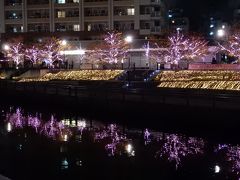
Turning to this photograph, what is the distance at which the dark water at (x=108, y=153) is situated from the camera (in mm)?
17311

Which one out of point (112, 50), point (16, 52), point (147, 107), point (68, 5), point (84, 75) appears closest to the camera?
point (147, 107)

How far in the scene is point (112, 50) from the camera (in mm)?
67625

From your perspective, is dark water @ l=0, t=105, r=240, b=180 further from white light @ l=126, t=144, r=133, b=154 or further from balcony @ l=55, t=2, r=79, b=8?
balcony @ l=55, t=2, r=79, b=8

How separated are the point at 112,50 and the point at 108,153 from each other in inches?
1876

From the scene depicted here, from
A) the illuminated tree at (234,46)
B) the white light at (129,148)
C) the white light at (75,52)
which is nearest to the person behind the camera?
the white light at (129,148)

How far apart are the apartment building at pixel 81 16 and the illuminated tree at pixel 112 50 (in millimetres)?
14674

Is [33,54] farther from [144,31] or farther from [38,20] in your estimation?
[144,31]

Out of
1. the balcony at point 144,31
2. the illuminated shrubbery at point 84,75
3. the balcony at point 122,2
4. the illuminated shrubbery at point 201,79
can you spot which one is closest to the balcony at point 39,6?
the balcony at point 122,2

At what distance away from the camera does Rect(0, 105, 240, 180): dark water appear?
17311mm

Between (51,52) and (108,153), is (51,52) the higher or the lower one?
the higher one

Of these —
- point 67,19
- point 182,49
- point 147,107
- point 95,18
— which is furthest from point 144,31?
point 147,107

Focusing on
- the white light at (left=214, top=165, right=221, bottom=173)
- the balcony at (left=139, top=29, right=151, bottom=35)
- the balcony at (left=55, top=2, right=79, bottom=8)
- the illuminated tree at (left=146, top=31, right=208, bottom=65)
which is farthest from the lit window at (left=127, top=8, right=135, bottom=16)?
the white light at (left=214, top=165, right=221, bottom=173)

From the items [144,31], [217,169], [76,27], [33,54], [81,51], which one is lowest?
[217,169]

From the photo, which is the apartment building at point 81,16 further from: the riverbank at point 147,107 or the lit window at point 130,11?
the riverbank at point 147,107
